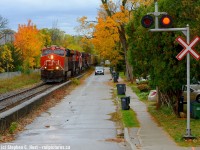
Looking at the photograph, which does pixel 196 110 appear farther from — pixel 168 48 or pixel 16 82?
pixel 16 82

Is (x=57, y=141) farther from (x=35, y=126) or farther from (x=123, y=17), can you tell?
(x=123, y=17)

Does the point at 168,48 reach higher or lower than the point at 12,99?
higher

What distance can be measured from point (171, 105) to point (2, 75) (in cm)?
4241

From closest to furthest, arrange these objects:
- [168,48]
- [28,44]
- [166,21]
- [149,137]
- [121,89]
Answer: [166,21], [149,137], [168,48], [121,89], [28,44]

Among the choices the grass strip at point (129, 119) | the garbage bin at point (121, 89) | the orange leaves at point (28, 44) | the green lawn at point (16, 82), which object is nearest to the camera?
the grass strip at point (129, 119)

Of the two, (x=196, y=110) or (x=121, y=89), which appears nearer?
(x=196, y=110)

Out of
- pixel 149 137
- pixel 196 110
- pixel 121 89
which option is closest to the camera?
pixel 149 137

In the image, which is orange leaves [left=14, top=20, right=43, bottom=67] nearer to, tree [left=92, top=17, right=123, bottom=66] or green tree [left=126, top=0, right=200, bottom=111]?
tree [left=92, top=17, right=123, bottom=66]

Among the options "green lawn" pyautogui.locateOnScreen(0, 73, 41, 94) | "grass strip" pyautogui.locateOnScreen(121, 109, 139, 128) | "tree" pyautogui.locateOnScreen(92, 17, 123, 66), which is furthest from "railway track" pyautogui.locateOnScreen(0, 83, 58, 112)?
"tree" pyautogui.locateOnScreen(92, 17, 123, 66)

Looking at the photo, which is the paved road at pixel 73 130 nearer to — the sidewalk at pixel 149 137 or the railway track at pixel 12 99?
the sidewalk at pixel 149 137

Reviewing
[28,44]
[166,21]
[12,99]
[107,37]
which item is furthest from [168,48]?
[28,44]

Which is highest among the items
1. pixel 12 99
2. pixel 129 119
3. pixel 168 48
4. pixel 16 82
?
pixel 168 48

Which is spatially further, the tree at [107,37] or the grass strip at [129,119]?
the tree at [107,37]

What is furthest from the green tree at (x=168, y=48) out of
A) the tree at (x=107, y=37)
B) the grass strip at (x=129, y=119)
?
the tree at (x=107, y=37)
